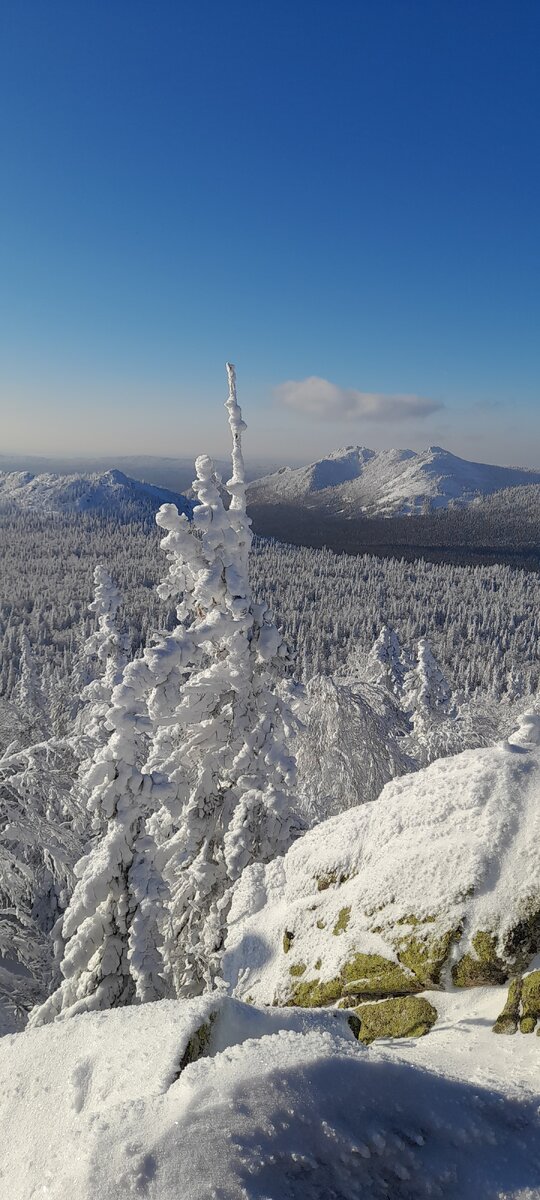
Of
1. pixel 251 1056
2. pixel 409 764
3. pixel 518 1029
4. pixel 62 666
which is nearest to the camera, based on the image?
pixel 251 1056

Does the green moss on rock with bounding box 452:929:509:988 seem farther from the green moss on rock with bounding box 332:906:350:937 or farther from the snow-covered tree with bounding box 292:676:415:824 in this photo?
the snow-covered tree with bounding box 292:676:415:824

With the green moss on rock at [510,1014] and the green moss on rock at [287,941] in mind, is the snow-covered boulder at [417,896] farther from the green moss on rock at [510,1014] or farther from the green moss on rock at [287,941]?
the green moss on rock at [510,1014]

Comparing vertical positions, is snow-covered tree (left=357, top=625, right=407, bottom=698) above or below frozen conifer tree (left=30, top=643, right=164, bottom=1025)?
below

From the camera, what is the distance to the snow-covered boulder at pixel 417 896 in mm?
6344

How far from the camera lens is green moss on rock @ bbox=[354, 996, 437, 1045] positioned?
6199 mm

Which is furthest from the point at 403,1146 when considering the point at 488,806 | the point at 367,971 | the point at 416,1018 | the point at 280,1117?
the point at 488,806

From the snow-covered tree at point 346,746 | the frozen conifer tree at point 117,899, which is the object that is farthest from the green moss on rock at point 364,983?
the snow-covered tree at point 346,746

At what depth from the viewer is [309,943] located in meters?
8.00

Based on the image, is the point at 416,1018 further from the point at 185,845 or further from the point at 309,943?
the point at 185,845

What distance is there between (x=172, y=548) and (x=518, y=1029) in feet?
31.5

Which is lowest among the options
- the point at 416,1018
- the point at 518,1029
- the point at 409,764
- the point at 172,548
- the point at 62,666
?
the point at 62,666

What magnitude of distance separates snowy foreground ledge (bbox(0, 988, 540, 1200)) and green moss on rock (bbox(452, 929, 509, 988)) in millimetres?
950

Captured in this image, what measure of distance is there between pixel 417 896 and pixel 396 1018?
4.09ft

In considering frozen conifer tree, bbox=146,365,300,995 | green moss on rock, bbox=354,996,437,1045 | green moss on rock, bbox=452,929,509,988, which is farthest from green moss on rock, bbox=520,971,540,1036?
frozen conifer tree, bbox=146,365,300,995
